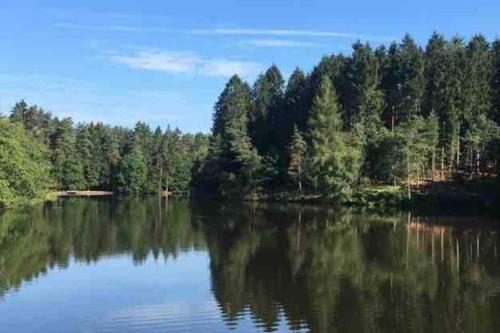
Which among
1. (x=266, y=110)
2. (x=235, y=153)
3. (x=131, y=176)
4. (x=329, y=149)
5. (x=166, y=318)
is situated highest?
(x=266, y=110)

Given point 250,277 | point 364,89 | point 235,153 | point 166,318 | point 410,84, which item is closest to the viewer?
point 166,318

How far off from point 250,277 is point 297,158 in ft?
228

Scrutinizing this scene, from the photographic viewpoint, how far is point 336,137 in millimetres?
95500

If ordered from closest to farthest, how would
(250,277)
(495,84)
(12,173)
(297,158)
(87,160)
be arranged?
1. (250,277)
2. (12,173)
3. (495,84)
4. (297,158)
5. (87,160)

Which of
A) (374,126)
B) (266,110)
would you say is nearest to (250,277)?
(374,126)

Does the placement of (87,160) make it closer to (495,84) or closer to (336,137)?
(336,137)

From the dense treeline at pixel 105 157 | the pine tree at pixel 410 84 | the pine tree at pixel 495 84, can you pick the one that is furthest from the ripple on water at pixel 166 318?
the dense treeline at pixel 105 157

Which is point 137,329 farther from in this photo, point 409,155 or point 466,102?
point 466,102

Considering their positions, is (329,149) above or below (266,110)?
below

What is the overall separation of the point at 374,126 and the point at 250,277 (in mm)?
68469

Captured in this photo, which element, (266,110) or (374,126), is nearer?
(374,126)

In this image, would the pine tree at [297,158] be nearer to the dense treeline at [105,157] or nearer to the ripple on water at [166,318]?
the dense treeline at [105,157]

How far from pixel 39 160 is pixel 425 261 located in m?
80.6

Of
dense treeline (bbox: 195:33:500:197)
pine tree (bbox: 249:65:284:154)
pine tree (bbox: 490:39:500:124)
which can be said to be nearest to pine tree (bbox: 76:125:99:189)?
dense treeline (bbox: 195:33:500:197)
